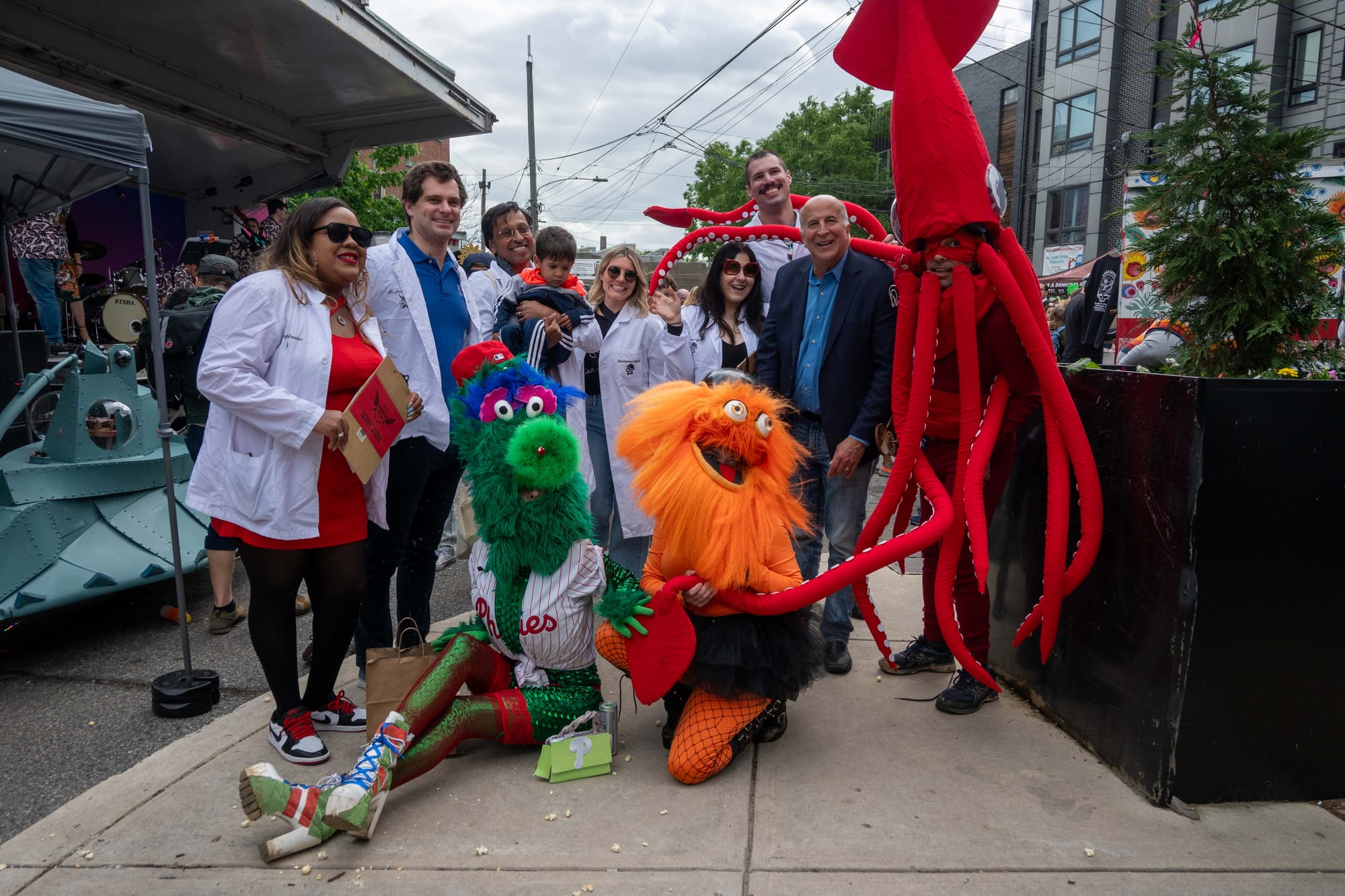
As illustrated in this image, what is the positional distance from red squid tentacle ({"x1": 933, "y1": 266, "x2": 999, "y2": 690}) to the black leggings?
200cm

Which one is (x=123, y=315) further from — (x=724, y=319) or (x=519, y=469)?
(x=519, y=469)

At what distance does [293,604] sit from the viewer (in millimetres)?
2838

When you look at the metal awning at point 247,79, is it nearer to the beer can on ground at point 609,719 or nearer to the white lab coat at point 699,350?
the white lab coat at point 699,350

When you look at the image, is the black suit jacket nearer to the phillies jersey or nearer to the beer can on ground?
the phillies jersey

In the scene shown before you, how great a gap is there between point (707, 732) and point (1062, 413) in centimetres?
151

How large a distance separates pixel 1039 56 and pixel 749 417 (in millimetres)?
29363

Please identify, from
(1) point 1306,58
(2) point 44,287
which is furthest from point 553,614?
(1) point 1306,58

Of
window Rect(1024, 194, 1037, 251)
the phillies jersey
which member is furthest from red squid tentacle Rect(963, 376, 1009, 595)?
window Rect(1024, 194, 1037, 251)

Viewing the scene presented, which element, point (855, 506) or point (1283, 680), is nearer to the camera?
point (1283, 680)

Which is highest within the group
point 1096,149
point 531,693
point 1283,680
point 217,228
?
point 1096,149

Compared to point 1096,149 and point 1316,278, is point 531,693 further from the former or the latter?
point 1096,149

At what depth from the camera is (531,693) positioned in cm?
276

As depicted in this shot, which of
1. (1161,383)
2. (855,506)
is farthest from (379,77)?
(1161,383)

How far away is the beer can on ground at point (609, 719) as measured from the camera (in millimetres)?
2791
